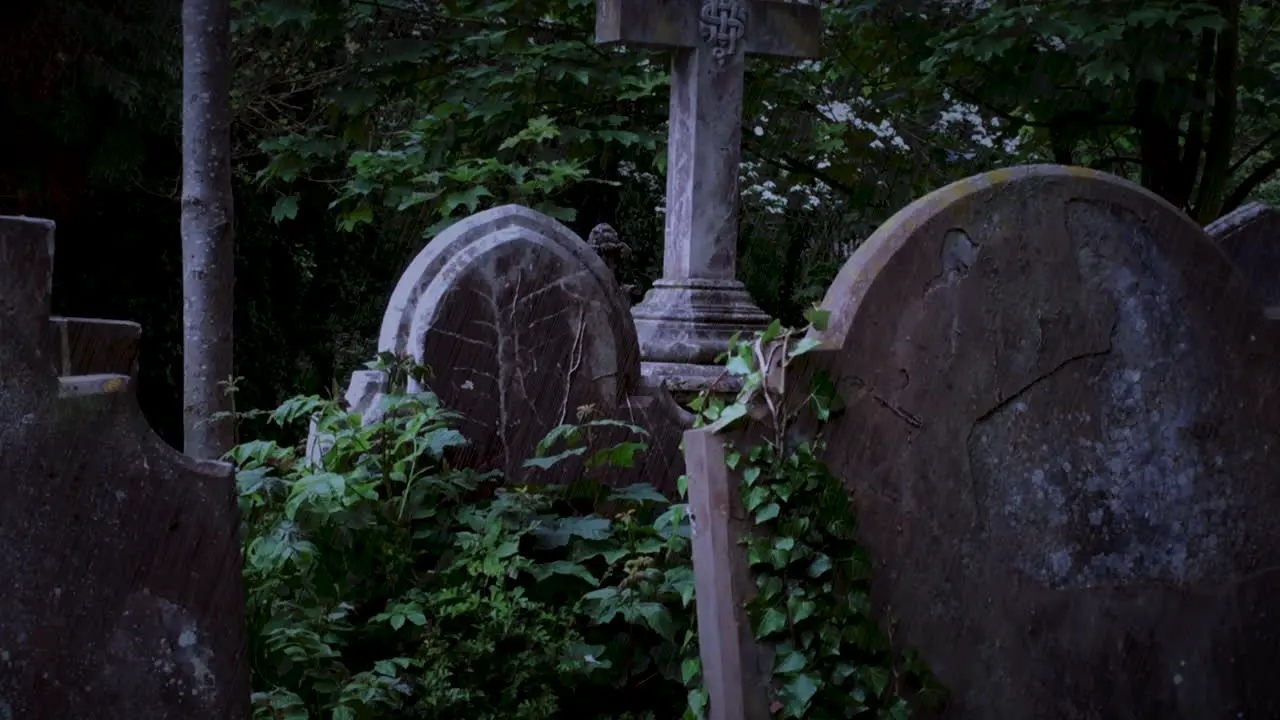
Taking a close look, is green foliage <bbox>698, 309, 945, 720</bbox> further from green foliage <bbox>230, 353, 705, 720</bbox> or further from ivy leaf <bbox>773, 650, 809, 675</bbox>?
green foliage <bbox>230, 353, 705, 720</bbox>

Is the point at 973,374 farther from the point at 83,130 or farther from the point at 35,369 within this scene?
the point at 83,130

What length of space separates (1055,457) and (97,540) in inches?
92.9

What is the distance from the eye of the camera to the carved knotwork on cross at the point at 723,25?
611cm

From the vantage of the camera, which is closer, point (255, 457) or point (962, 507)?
point (962, 507)

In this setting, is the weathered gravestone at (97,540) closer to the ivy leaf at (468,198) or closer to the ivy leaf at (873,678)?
the ivy leaf at (873,678)

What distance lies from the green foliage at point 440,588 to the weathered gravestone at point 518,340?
0.59 ft

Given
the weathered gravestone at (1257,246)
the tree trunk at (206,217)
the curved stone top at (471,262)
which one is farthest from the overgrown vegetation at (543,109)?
the curved stone top at (471,262)

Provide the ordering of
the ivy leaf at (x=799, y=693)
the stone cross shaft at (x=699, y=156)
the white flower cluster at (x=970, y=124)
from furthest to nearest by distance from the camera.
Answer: the white flower cluster at (x=970, y=124) < the stone cross shaft at (x=699, y=156) < the ivy leaf at (x=799, y=693)

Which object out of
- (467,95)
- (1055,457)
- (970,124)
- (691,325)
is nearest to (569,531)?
(1055,457)

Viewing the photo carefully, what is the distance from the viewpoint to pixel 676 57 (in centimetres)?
625

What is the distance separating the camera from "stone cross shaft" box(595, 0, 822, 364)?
6023 mm

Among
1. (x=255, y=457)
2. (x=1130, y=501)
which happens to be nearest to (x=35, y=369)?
(x=255, y=457)

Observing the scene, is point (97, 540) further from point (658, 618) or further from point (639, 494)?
point (639, 494)

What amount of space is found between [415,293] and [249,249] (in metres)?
7.73
